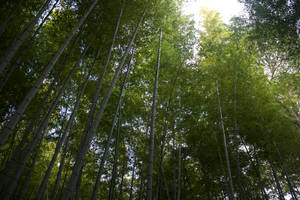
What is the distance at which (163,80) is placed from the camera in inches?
230

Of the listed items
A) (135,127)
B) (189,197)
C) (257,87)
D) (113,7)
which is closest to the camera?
(113,7)

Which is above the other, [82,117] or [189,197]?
[82,117]

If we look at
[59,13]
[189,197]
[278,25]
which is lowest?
[189,197]

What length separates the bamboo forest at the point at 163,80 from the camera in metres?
4.15

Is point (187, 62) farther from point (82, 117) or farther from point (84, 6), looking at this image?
point (82, 117)

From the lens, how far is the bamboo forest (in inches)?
163

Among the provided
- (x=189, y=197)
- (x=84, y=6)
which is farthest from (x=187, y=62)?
(x=189, y=197)

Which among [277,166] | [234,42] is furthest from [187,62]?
[277,166]

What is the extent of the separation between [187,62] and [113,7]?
3017 millimetres

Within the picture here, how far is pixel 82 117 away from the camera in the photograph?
580cm

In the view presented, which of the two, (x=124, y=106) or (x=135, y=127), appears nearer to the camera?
(x=124, y=106)

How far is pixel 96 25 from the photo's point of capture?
14.0 ft

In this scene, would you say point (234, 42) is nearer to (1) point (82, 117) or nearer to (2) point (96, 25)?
(2) point (96, 25)

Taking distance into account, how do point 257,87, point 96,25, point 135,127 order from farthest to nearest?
point 135,127 < point 257,87 < point 96,25
